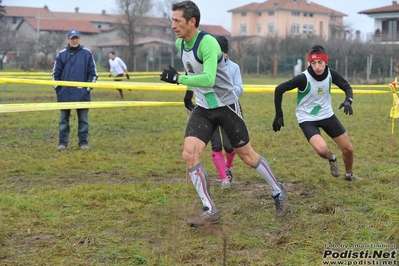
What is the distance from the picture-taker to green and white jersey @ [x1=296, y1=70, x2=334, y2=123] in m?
7.59

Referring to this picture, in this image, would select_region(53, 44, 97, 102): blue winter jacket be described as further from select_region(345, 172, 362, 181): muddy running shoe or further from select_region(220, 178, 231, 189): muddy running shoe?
select_region(345, 172, 362, 181): muddy running shoe

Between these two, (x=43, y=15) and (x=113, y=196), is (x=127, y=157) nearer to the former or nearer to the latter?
(x=113, y=196)

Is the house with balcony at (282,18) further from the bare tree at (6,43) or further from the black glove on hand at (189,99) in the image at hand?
the black glove on hand at (189,99)

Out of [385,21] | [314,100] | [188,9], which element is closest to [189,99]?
[188,9]

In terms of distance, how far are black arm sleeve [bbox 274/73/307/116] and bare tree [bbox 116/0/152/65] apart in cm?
5314

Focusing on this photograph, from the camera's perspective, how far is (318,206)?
6.44 meters

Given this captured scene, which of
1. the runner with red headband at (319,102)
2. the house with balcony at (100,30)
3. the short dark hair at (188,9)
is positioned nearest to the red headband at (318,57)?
the runner with red headband at (319,102)

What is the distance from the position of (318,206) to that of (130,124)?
835 cm

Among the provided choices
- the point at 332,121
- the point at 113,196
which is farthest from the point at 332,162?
the point at 113,196

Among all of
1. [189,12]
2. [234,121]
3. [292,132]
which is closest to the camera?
[189,12]

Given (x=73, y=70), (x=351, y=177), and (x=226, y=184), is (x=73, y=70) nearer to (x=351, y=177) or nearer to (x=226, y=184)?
(x=226, y=184)

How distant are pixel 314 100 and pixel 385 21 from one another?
5991cm

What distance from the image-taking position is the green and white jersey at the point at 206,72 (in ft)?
17.9

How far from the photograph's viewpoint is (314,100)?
25.2 feet
